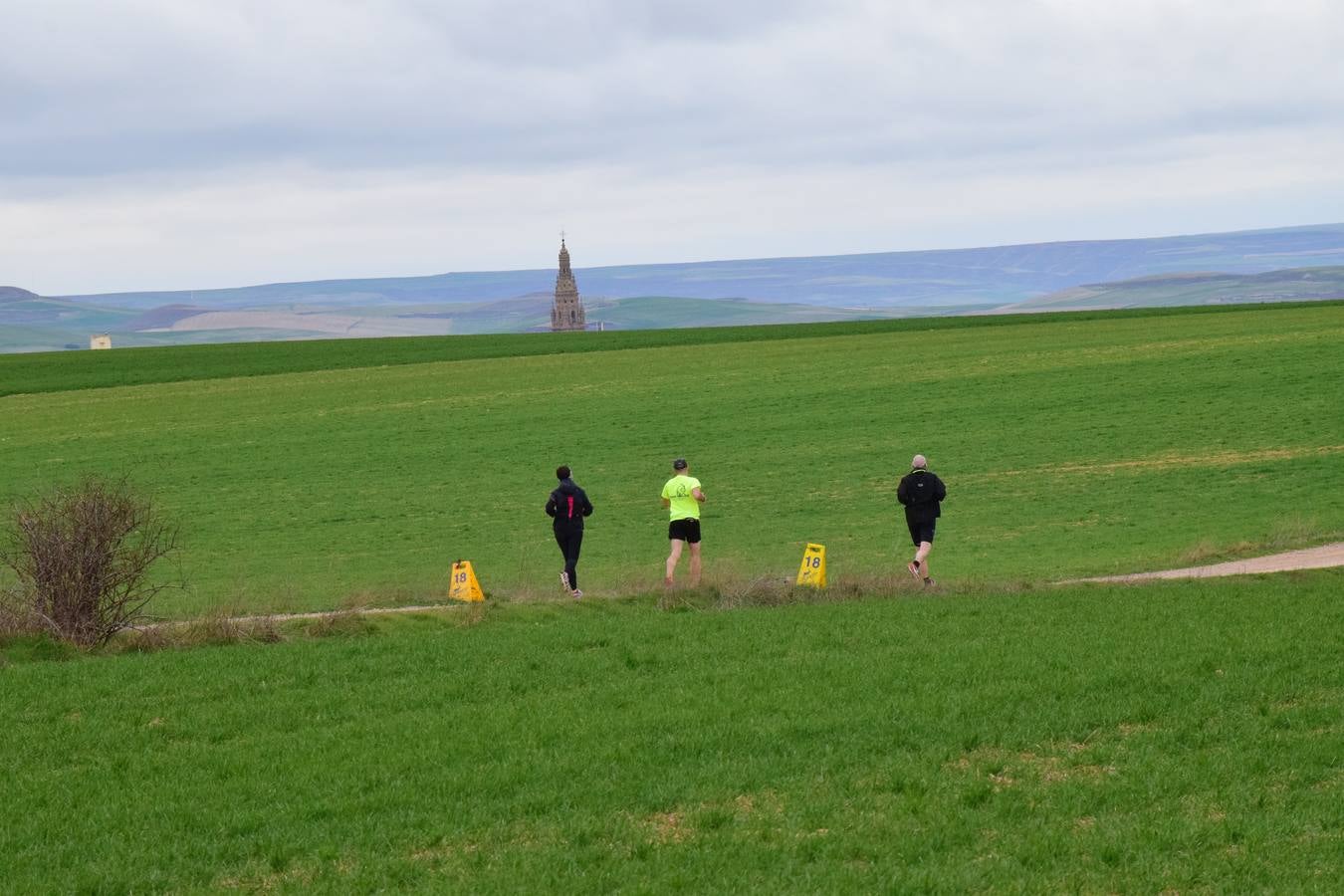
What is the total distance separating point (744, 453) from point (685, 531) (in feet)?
58.2

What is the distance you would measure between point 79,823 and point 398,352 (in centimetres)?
6443

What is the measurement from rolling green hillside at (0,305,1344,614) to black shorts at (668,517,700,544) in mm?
768

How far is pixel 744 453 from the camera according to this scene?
127ft

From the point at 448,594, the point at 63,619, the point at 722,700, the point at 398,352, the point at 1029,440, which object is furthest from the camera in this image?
the point at 398,352

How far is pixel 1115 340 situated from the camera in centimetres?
5938

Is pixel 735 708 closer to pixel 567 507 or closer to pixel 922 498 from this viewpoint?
pixel 567 507

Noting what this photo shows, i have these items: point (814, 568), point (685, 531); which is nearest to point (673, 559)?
point (685, 531)

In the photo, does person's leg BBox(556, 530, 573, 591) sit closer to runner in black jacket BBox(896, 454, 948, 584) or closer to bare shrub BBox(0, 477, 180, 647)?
runner in black jacket BBox(896, 454, 948, 584)

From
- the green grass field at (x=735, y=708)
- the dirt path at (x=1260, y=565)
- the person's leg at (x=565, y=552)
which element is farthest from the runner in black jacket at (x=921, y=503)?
the person's leg at (x=565, y=552)

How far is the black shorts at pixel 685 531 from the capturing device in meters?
21.2

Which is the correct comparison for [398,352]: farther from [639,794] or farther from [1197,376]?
[639,794]

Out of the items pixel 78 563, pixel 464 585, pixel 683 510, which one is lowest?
pixel 464 585

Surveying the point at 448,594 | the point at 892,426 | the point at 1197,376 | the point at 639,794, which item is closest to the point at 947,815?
the point at 639,794

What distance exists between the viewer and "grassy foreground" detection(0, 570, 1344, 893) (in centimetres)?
894
